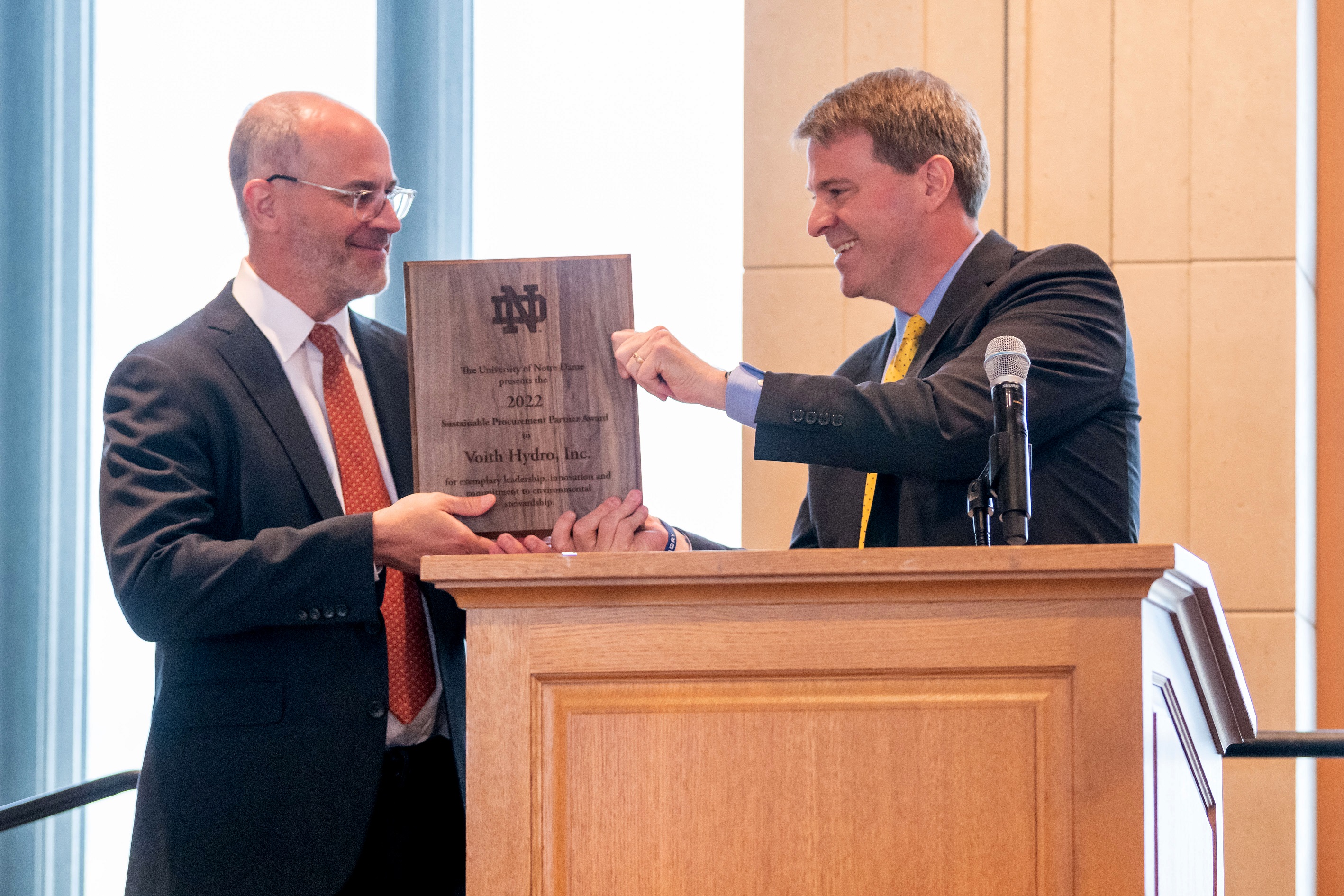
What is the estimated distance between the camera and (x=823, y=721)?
139 cm

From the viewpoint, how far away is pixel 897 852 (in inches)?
53.5

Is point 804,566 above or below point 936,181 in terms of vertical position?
below

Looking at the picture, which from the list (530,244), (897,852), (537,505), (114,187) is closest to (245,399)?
(537,505)

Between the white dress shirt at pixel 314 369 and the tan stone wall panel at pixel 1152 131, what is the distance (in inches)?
73.9

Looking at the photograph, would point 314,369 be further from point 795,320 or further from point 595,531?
point 795,320

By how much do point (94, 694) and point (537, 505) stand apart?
2.46 metres

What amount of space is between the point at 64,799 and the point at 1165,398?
2531 mm

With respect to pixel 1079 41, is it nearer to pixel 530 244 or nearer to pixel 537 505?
pixel 530 244

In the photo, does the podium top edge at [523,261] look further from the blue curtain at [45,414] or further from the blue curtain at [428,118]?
the blue curtain at [45,414]

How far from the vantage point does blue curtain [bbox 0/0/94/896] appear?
12.9ft

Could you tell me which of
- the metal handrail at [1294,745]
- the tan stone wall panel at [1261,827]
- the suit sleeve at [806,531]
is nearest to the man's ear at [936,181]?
the suit sleeve at [806,531]

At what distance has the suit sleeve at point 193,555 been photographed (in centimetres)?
206

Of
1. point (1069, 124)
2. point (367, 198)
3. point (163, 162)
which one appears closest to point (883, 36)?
point (1069, 124)

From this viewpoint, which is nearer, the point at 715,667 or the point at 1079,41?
the point at 715,667
